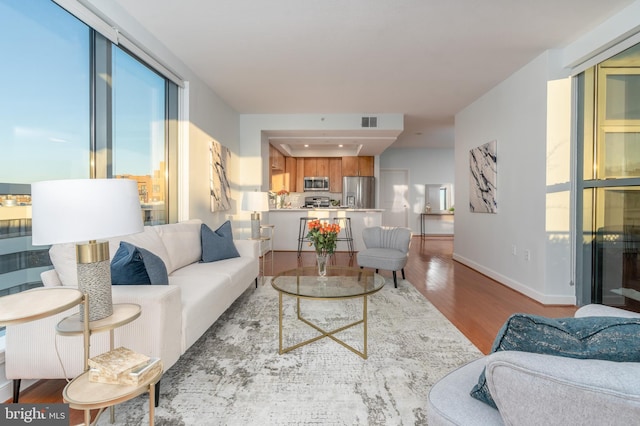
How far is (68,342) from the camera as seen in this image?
1657 millimetres

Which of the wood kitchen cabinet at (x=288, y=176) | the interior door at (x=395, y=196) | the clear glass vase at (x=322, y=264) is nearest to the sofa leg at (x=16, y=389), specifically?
the clear glass vase at (x=322, y=264)

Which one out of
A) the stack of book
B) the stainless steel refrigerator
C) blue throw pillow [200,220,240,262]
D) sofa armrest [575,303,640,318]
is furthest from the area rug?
the stainless steel refrigerator

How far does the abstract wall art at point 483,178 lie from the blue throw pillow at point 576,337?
4.08 m

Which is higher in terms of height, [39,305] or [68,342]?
[39,305]

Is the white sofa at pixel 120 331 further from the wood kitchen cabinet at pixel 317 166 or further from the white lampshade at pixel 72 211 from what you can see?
the wood kitchen cabinet at pixel 317 166

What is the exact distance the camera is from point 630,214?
2852 millimetres

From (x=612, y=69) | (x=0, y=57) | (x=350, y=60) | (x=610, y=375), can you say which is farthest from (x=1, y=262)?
(x=612, y=69)

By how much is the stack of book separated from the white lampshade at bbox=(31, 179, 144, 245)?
447mm

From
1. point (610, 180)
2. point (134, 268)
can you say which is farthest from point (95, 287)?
point (610, 180)

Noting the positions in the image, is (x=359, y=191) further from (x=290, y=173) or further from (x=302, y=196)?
(x=290, y=173)

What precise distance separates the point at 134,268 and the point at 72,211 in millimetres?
865

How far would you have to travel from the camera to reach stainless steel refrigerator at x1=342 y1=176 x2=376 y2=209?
823 centimetres

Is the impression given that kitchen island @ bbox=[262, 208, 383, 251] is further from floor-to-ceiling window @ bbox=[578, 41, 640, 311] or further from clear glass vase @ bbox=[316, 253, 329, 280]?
clear glass vase @ bbox=[316, 253, 329, 280]

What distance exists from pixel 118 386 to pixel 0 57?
2032mm
